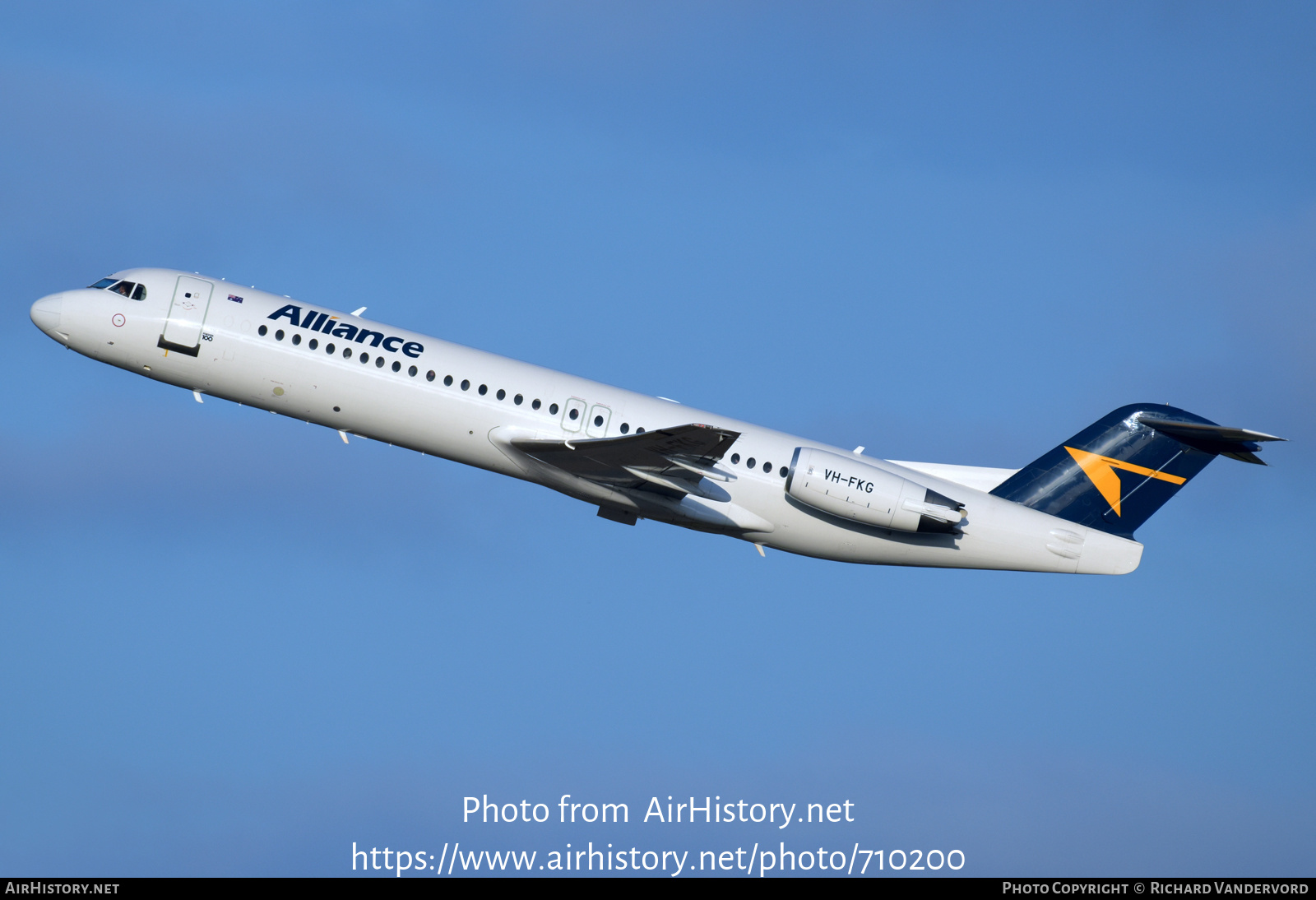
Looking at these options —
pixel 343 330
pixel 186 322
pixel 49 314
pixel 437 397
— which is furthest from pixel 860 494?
pixel 49 314

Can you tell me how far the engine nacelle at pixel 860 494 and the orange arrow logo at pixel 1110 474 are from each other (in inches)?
184

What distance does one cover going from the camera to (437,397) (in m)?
30.5

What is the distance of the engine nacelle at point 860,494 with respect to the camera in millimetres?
30484

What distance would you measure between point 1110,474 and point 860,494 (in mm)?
7076

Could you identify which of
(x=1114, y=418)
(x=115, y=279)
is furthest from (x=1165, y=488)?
(x=115, y=279)

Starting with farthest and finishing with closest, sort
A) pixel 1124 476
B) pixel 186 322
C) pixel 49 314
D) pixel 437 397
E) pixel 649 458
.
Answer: pixel 1124 476 < pixel 49 314 < pixel 186 322 < pixel 437 397 < pixel 649 458

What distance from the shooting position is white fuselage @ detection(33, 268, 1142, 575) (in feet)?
100

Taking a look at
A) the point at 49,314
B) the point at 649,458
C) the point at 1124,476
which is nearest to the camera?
the point at 649,458

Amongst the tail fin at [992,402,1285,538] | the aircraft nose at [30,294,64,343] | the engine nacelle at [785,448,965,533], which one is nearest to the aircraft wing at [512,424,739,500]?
the engine nacelle at [785,448,965,533]

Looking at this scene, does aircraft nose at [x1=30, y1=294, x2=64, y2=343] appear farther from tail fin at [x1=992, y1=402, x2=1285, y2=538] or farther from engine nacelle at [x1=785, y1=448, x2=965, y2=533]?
tail fin at [x1=992, y1=402, x2=1285, y2=538]

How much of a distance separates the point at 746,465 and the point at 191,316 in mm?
13073

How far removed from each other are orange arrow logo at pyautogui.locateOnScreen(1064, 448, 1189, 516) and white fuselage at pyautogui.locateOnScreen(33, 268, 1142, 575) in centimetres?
233

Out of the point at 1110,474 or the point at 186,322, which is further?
the point at 1110,474

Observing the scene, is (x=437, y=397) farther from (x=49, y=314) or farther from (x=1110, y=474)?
(x=1110, y=474)
